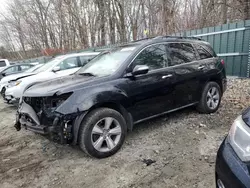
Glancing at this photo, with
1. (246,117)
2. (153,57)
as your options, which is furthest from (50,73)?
(246,117)

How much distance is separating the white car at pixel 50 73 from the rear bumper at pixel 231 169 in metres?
5.45

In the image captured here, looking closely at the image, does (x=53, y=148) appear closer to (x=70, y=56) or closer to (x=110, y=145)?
(x=110, y=145)

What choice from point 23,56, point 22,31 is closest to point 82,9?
point 22,31

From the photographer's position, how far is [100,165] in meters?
3.10

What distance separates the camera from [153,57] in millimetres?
3852

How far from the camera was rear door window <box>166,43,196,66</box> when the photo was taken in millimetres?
4059

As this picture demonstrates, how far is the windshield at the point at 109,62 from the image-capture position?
362 centimetres

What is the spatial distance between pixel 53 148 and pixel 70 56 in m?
4.60

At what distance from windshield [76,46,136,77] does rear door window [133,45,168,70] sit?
0.20 meters

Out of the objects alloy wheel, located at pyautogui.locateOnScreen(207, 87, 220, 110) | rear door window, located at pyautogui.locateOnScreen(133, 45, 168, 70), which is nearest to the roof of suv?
rear door window, located at pyautogui.locateOnScreen(133, 45, 168, 70)

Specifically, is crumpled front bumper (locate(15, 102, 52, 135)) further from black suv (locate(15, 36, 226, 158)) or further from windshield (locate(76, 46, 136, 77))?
windshield (locate(76, 46, 136, 77))

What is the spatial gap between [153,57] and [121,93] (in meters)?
0.99

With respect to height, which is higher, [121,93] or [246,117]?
[246,117]

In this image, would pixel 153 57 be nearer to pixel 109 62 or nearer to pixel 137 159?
pixel 109 62
